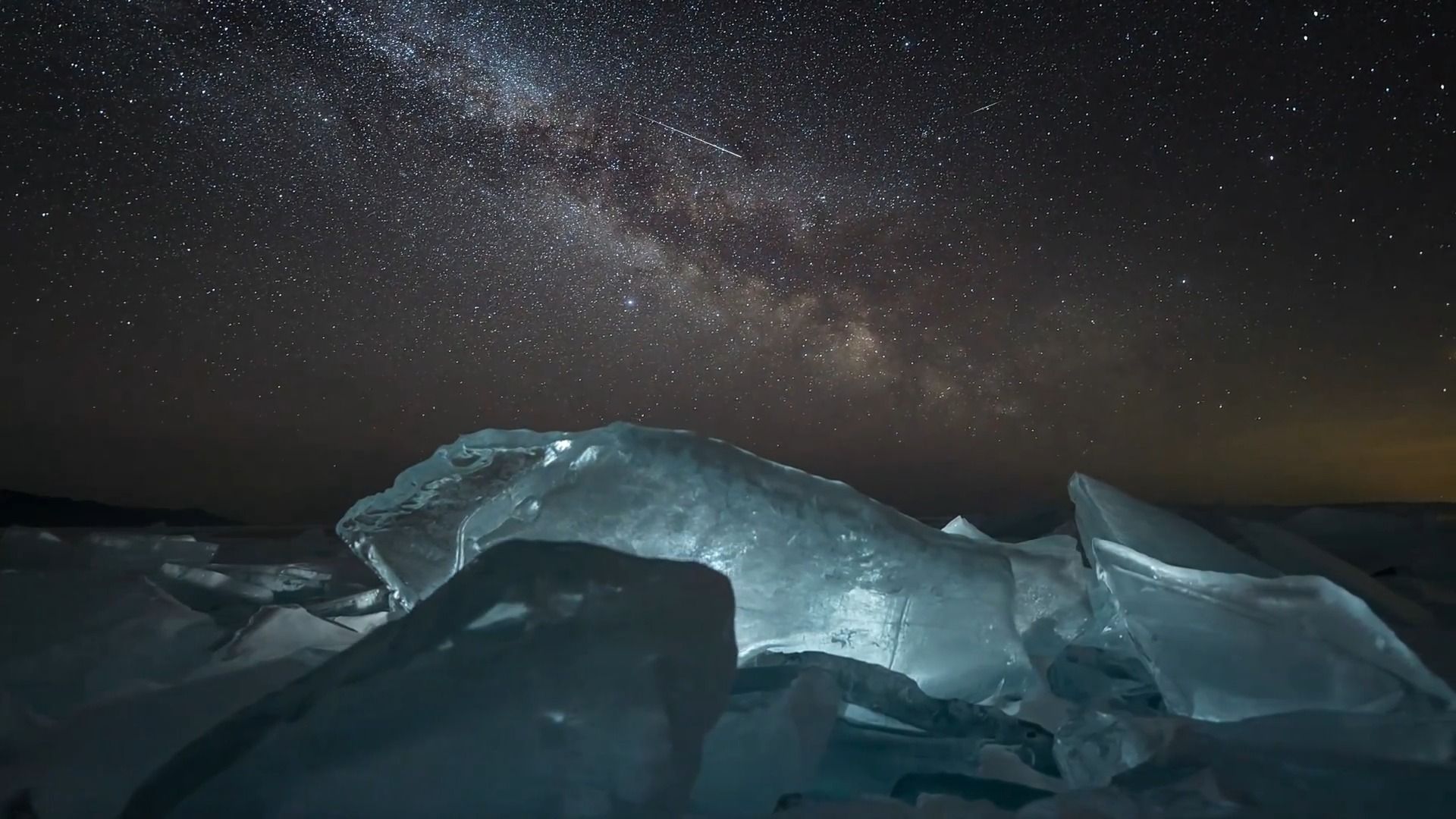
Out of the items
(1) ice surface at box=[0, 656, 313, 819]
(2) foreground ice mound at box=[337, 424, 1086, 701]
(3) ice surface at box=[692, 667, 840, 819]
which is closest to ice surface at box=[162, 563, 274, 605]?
(2) foreground ice mound at box=[337, 424, 1086, 701]

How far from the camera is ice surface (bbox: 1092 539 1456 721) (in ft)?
5.76

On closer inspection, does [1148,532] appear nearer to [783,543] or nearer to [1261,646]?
[1261,646]

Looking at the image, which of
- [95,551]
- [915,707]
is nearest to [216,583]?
[95,551]

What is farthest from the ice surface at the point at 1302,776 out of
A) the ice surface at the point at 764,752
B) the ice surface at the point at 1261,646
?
the ice surface at the point at 764,752

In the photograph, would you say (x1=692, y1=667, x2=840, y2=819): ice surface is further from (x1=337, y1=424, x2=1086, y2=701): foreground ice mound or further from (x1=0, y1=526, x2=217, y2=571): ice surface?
(x1=0, y1=526, x2=217, y2=571): ice surface

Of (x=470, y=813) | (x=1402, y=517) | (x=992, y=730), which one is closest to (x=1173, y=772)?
(x=992, y=730)

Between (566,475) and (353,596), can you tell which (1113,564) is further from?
(353,596)

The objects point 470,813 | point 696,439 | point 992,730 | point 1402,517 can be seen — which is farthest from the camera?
point 1402,517

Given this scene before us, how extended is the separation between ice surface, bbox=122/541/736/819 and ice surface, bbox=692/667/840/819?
0.46 ft

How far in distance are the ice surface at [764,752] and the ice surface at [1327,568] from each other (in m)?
2.31

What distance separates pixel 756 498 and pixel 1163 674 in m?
1.05

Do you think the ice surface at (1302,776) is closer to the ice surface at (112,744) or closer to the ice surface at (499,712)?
the ice surface at (499,712)

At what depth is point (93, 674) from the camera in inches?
80.4

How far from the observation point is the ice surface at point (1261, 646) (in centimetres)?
175
